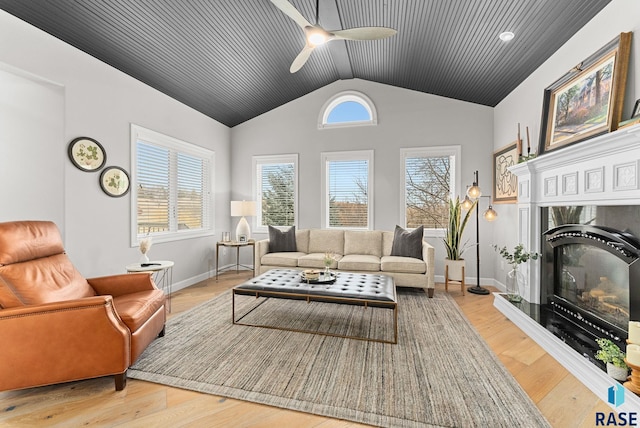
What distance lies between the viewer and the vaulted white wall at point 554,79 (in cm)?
213

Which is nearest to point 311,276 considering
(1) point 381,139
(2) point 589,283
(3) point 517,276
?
(3) point 517,276

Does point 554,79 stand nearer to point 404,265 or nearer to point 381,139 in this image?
point 381,139

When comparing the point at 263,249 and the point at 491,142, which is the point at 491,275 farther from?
the point at 263,249

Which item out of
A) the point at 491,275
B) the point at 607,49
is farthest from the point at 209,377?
the point at 491,275

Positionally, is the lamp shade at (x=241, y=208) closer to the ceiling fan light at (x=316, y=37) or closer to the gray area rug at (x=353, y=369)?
the gray area rug at (x=353, y=369)

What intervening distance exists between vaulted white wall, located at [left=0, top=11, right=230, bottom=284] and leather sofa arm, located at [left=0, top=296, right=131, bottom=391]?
145 cm

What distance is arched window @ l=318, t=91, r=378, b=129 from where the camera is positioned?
507 centimetres

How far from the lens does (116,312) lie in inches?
77.9

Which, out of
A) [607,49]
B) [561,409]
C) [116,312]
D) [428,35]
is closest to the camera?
[561,409]

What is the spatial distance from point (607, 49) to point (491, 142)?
234 cm

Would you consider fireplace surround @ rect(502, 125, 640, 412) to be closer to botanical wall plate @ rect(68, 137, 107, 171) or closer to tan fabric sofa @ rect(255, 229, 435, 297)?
tan fabric sofa @ rect(255, 229, 435, 297)

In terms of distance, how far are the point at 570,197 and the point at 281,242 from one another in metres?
3.77

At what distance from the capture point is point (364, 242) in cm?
472

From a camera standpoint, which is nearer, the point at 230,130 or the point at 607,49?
the point at 607,49
